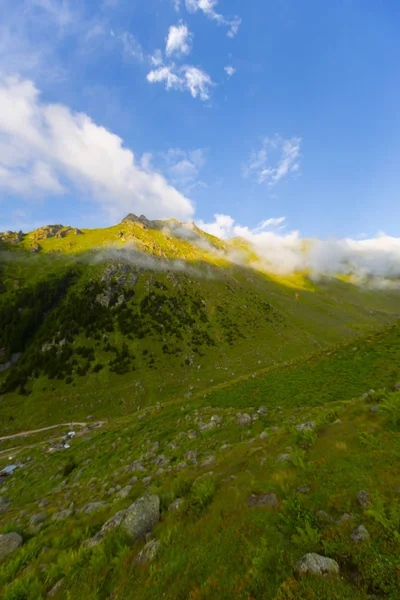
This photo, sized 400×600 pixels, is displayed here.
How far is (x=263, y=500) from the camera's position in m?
6.62

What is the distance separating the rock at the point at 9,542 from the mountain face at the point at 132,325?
52445 millimetres

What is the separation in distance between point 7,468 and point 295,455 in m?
42.4

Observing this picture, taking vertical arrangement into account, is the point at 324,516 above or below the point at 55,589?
above

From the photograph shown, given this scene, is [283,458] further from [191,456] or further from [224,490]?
[191,456]

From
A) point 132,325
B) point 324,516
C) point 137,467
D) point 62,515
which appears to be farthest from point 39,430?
point 324,516

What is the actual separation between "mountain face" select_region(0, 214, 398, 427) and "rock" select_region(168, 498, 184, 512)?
179 ft

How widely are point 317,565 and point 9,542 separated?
12.8 metres

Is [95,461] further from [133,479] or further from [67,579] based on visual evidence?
[67,579]

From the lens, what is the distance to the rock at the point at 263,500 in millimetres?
6355

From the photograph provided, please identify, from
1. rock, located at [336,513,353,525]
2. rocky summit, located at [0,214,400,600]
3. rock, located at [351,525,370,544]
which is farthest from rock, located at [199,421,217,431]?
rock, located at [351,525,370,544]

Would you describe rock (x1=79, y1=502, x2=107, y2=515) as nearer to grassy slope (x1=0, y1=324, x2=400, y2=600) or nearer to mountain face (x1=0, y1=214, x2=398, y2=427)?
grassy slope (x1=0, y1=324, x2=400, y2=600)

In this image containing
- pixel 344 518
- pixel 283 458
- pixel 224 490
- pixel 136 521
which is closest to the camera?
pixel 344 518

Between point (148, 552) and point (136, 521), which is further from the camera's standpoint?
point (136, 521)

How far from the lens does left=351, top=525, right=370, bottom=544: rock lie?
4312mm
